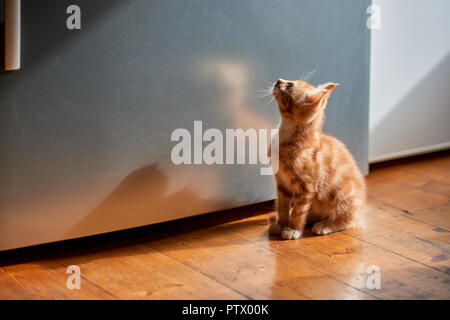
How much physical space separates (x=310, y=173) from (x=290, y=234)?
0.62 ft

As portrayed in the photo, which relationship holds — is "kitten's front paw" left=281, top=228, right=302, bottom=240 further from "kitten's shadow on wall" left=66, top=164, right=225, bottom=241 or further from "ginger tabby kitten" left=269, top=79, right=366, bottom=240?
"kitten's shadow on wall" left=66, top=164, right=225, bottom=241

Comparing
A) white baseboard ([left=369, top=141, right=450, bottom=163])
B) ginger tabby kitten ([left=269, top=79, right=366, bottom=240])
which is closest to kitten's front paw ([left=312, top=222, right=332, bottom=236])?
ginger tabby kitten ([left=269, top=79, right=366, bottom=240])

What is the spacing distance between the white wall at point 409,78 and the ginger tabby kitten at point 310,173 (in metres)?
0.52

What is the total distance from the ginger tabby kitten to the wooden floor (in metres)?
0.06

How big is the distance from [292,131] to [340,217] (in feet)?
1.03

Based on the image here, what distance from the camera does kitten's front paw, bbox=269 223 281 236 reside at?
1.84m

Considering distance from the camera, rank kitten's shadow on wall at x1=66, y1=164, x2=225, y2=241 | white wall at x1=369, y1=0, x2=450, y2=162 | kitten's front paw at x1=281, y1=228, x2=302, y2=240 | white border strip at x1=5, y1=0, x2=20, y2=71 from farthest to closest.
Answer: white wall at x1=369, y1=0, x2=450, y2=162
kitten's front paw at x1=281, y1=228, x2=302, y2=240
kitten's shadow on wall at x1=66, y1=164, x2=225, y2=241
white border strip at x1=5, y1=0, x2=20, y2=71

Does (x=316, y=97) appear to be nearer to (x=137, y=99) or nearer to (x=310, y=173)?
(x=310, y=173)

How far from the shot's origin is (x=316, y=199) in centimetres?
183
